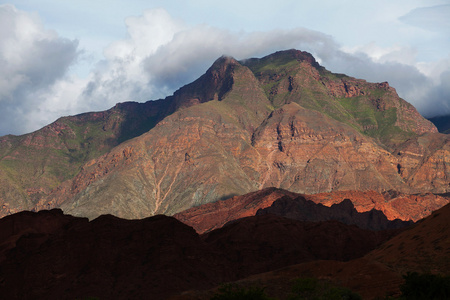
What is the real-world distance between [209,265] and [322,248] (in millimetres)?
32603

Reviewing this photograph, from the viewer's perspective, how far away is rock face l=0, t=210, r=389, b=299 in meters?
104

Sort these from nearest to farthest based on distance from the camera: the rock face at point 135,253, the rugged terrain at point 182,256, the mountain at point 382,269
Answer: the mountain at point 382,269 → the rugged terrain at point 182,256 → the rock face at point 135,253

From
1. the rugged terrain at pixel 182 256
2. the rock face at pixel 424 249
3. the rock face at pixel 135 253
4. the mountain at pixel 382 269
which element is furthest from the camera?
the rock face at pixel 135 253

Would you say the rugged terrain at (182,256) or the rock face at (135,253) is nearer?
the rugged terrain at (182,256)

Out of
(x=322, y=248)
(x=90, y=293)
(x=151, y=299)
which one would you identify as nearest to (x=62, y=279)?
(x=90, y=293)

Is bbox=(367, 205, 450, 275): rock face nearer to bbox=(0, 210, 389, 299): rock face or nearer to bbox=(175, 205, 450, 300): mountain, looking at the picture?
bbox=(175, 205, 450, 300): mountain

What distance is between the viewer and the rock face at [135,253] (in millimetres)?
103938

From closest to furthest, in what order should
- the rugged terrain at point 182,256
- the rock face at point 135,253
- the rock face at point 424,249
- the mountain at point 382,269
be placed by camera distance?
1. the mountain at point 382,269
2. the rock face at point 424,249
3. the rugged terrain at point 182,256
4. the rock face at point 135,253

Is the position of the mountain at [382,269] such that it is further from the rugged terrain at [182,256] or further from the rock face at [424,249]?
the rugged terrain at [182,256]

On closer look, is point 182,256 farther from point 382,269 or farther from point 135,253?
point 382,269

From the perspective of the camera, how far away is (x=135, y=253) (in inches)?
4508

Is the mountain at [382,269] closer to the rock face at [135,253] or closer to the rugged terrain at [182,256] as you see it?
the rugged terrain at [182,256]

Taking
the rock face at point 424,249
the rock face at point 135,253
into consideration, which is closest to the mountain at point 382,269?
the rock face at point 424,249

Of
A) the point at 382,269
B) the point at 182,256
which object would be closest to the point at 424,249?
the point at 382,269
